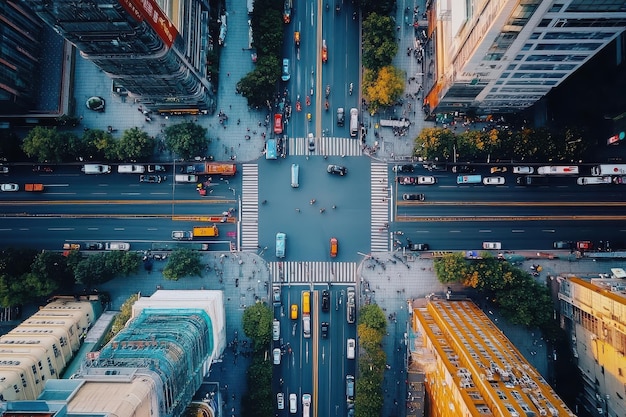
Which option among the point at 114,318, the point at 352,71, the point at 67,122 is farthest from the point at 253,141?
the point at 114,318

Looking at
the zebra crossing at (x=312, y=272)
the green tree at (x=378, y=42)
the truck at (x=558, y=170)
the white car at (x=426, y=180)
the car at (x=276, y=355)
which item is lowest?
the car at (x=276, y=355)

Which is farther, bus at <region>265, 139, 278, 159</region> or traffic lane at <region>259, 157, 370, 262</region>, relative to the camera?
traffic lane at <region>259, 157, 370, 262</region>

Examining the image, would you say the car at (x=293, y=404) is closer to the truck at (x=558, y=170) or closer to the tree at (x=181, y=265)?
the tree at (x=181, y=265)

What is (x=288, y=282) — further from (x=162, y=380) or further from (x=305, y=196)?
(x=162, y=380)

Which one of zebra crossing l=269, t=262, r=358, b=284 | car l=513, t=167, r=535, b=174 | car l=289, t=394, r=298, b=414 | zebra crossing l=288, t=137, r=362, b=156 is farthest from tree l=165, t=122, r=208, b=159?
car l=513, t=167, r=535, b=174

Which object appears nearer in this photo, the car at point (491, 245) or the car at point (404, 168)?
the car at point (491, 245)

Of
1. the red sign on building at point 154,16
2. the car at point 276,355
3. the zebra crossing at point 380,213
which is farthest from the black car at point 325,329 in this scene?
the red sign on building at point 154,16

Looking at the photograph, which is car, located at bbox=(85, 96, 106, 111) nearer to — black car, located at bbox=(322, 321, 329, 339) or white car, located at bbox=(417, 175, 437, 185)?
black car, located at bbox=(322, 321, 329, 339)
